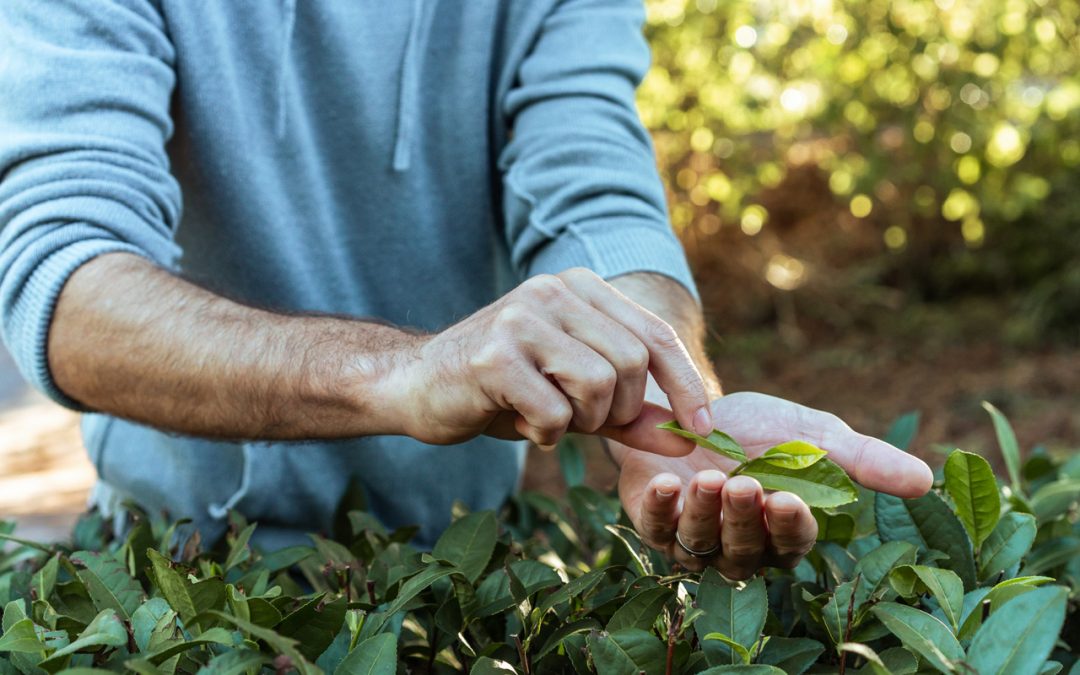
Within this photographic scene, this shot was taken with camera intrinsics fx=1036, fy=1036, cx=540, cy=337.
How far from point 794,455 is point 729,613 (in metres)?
0.23

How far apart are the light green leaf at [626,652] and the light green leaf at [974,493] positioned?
1.54 ft

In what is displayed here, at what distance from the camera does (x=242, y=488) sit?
2002 millimetres

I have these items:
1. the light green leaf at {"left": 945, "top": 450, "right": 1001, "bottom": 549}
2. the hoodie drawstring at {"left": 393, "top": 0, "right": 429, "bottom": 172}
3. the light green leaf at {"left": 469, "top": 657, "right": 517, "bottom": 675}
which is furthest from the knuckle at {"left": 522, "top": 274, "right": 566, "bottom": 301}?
the hoodie drawstring at {"left": 393, "top": 0, "right": 429, "bottom": 172}

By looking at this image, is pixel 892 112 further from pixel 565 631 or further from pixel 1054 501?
pixel 565 631

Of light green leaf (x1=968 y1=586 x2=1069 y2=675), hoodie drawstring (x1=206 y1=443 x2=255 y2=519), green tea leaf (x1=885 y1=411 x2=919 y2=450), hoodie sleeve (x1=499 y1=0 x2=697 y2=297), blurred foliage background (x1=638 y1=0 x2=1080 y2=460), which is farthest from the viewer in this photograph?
blurred foliage background (x1=638 y1=0 x2=1080 y2=460)

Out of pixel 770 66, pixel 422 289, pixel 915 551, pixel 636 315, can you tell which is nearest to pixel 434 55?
pixel 422 289

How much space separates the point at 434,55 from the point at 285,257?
51cm

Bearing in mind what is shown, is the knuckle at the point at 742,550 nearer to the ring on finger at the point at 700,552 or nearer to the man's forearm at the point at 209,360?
the ring on finger at the point at 700,552

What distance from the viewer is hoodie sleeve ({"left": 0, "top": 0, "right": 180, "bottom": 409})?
1.60 metres

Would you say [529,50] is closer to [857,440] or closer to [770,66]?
[857,440]

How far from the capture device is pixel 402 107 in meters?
2.05

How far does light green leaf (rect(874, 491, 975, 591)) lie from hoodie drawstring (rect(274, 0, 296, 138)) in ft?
4.23

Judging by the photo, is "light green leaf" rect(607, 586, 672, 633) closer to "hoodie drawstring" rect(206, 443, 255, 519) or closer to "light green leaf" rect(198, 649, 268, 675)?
"light green leaf" rect(198, 649, 268, 675)

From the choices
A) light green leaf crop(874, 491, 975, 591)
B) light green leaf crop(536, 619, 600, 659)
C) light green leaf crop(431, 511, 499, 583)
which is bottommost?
light green leaf crop(431, 511, 499, 583)
